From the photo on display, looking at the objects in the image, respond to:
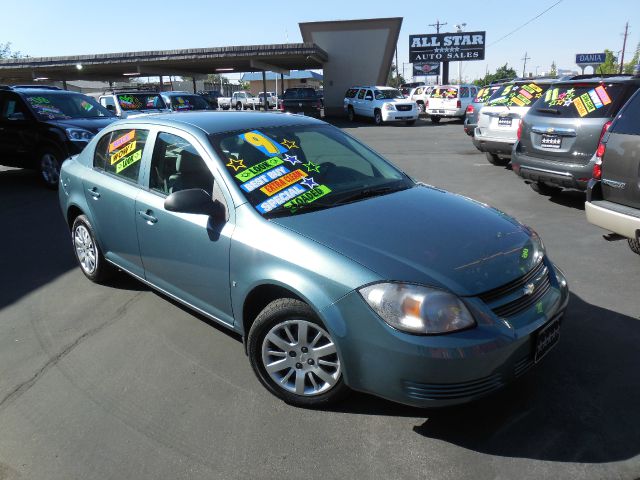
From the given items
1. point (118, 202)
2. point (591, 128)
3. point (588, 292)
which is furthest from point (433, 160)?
point (118, 202)

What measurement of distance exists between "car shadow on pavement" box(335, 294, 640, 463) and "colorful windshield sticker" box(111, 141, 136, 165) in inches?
103

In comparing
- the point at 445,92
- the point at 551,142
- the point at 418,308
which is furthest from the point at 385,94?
the point at 418,308

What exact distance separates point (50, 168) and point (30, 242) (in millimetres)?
3725

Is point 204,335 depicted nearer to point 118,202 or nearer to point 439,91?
point 118,202

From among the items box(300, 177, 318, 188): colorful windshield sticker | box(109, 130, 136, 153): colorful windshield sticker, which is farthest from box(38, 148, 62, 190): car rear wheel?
box(300, 177, 318, 188): colorful windshield sticker

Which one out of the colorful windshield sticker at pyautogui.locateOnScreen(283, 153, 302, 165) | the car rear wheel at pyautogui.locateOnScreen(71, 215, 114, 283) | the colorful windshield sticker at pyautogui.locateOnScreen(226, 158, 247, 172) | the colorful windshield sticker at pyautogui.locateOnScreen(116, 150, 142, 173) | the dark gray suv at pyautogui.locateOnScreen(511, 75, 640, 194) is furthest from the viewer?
the dark gray suv at pyautogui.locateOnScreen(511, 75, 640, 194)

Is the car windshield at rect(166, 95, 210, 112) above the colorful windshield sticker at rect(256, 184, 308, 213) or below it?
above

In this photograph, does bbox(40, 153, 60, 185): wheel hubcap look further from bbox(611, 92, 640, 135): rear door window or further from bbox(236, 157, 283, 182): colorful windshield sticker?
bbox(611, 92, 640, 135): rear door window

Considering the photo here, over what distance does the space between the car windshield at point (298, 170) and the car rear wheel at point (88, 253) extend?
1943mm

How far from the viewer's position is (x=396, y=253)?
266 cm

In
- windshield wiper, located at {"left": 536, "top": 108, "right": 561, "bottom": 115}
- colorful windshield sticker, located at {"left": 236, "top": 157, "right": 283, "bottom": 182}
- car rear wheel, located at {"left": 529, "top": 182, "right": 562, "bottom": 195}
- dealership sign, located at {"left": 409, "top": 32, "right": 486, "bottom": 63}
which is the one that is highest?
dealership sign, located at {"left": 409, "top": 32, "right": 486, "bottom": 63}

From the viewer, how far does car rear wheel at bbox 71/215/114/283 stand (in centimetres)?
468

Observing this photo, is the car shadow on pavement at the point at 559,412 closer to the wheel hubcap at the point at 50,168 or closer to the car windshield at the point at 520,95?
the car windshield at the point at 520,95

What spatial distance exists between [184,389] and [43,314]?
190cm
